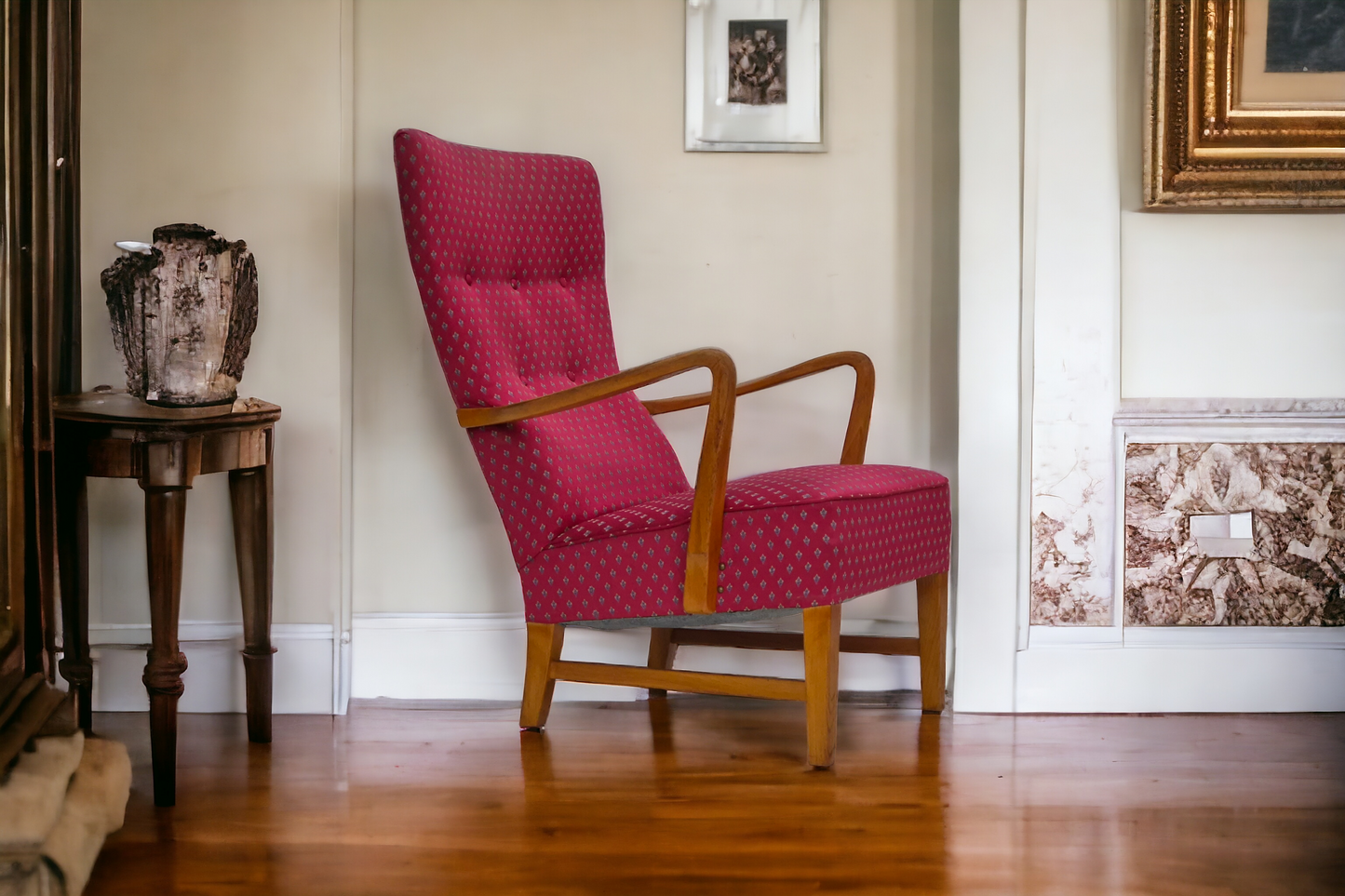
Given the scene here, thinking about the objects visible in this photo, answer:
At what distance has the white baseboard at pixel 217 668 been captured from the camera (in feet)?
7.33

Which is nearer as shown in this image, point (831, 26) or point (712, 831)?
point (712, 831)

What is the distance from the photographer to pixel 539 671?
2.06 metres

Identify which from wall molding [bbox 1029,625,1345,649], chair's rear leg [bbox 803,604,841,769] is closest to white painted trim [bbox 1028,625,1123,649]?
wall molding [bbox 1029,625,1345,649]

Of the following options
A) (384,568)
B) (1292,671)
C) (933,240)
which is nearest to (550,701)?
(384,568)

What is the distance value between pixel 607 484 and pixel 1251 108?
4.70 feet

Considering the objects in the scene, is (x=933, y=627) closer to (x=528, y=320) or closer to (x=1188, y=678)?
(x=1188, y=678)

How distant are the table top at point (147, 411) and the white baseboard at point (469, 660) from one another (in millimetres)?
665

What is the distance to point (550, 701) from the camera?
A: 6.95 ft

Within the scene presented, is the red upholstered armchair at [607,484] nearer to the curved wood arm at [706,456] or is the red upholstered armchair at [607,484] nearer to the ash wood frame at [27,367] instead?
the curved wood arm at [706,456]

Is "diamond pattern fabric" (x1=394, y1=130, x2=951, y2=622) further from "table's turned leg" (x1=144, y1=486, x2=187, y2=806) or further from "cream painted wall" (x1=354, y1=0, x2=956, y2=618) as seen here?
"table's turned leg" (x1=144, y1=486, x2=187, y2=806)

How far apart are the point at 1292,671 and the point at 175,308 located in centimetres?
214

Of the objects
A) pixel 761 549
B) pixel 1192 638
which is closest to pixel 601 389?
pixel 761 549

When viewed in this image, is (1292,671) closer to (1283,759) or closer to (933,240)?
(1283,759)

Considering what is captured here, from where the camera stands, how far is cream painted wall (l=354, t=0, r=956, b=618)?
7.86 ft
